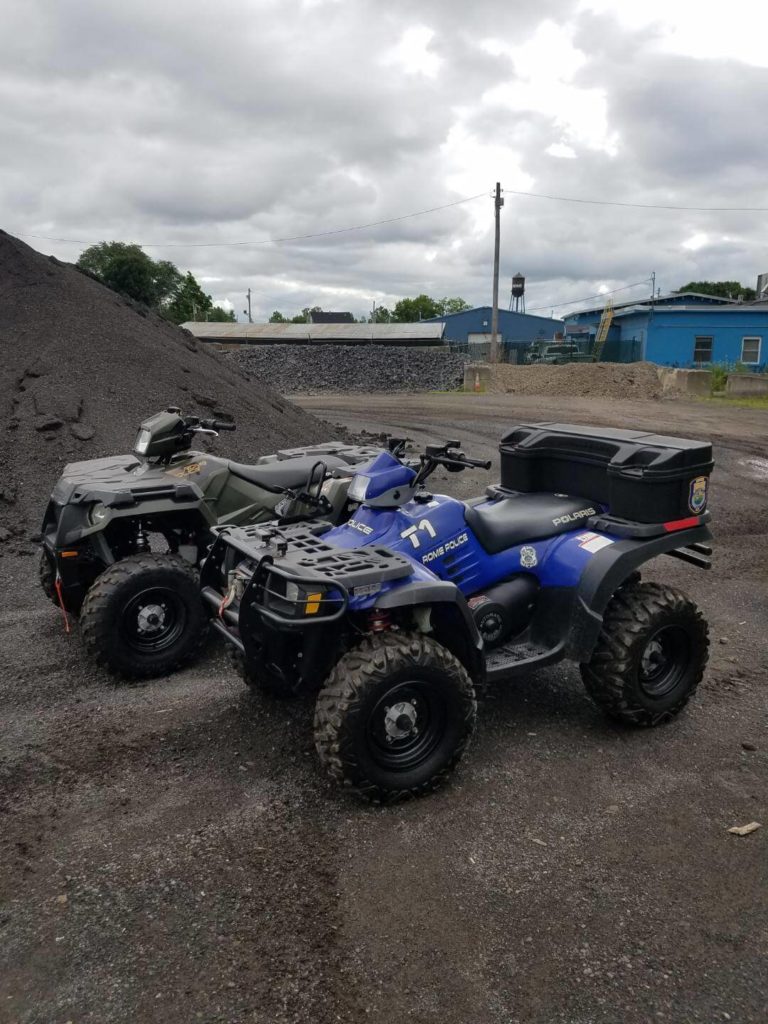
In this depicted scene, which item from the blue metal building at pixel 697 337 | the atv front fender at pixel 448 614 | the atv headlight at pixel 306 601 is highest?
the blue metal building at pixel 697 337

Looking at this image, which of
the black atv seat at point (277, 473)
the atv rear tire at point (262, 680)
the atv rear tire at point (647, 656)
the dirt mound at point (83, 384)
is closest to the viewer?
the atv rear tire at point (262, 680)

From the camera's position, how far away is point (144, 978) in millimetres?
2666

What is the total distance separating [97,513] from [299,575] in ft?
8.14

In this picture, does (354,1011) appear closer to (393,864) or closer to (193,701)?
(393,864)

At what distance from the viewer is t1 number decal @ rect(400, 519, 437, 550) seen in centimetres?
410

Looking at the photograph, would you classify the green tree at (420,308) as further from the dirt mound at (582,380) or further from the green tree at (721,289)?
the dirt mound at (582,380)

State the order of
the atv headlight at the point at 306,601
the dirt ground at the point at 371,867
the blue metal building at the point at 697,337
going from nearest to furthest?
the dirt ground at the point at 371,867
the atv headlight at the point at 306,601
the blue metal building at the point at 697,337

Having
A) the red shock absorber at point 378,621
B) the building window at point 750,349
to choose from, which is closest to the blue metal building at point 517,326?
the building window at point 750,349

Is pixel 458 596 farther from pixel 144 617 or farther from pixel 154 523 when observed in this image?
pixel 154 523

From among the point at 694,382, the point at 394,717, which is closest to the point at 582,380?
the point at 694,382

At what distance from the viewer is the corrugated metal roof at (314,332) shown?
43.3 metres

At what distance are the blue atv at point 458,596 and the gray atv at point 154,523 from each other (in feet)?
2.95

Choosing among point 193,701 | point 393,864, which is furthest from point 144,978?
point 193,701

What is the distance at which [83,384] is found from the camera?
35.3ft
